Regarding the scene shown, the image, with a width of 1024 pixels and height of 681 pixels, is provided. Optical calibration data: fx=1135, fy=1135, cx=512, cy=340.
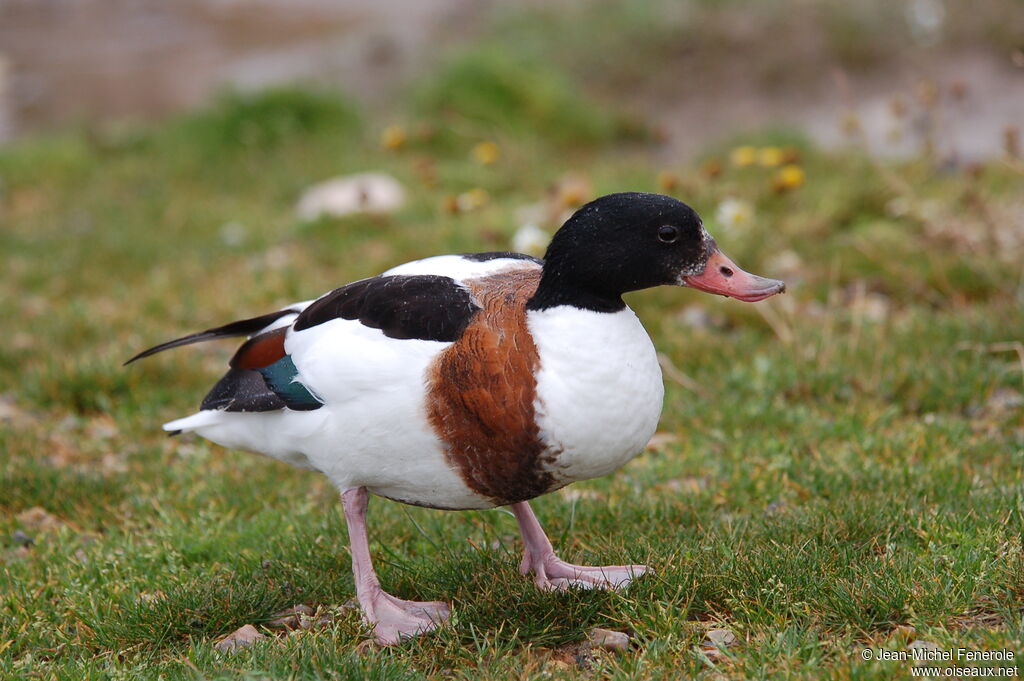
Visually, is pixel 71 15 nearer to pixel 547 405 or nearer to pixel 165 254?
pixel 165 254

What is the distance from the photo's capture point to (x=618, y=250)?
3.27 m

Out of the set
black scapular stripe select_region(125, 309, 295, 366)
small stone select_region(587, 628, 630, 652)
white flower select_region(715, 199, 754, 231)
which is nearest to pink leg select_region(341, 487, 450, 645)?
small stone select_region(587, 628, 630, 652)

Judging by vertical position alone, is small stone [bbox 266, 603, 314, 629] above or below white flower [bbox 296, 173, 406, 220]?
below

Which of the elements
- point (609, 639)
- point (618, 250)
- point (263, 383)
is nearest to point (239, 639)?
point (263, 383)

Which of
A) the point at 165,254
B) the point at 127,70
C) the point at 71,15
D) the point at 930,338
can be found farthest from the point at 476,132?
the point at 71,15

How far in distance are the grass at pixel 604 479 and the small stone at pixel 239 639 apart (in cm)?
8

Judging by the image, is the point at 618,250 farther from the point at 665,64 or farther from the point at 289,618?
the point at 665,64

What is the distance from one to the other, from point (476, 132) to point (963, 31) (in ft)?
17.2

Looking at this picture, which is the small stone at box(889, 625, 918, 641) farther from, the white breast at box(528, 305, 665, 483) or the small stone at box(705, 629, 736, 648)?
the white breast at box(528, 305, 665, 483)

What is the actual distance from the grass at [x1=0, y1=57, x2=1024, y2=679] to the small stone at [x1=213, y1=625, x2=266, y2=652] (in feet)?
0.26

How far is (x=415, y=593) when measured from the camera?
373 cm

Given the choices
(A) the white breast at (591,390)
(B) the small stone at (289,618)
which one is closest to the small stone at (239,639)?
(B) the small stone at (289,618)

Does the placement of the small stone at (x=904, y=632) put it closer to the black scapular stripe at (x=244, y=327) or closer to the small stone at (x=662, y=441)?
the small stone at (x=662, y=441)

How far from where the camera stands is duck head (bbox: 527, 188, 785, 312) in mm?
3262
